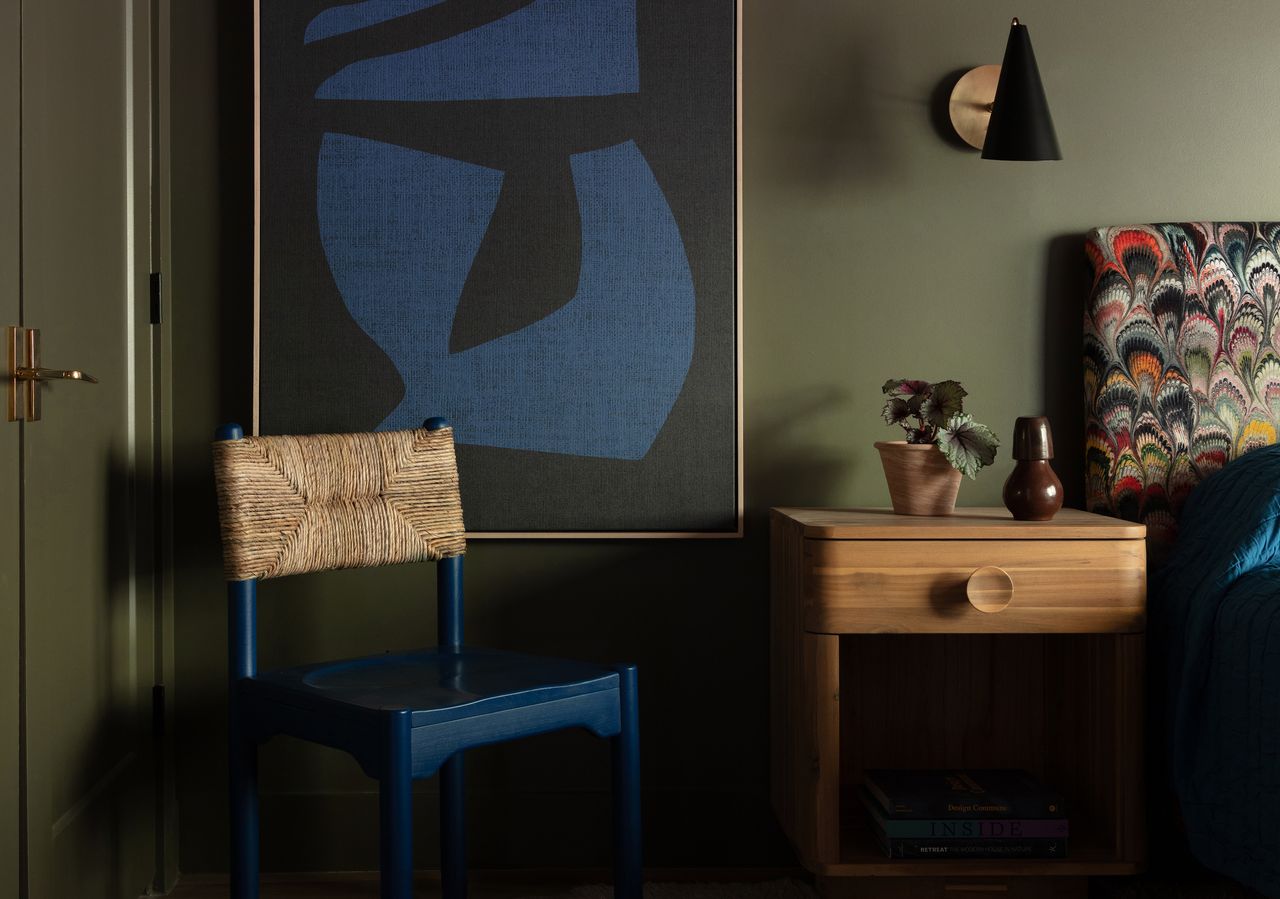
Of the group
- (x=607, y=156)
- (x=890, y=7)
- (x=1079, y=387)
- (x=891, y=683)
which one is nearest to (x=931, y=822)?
(x=891, y=683)

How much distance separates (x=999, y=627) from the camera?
1654 millimetres

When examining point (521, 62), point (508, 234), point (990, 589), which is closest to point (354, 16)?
point (521, 62)

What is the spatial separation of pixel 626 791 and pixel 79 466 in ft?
3.16

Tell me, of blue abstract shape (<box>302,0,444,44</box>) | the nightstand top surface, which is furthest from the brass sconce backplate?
blue abstract shape (<box>302,0,444,44</box>)

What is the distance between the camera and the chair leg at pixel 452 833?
71.9 inches

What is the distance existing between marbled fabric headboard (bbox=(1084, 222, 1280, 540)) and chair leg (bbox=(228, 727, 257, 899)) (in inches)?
58.1

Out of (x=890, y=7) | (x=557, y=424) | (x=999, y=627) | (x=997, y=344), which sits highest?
(x=890, y=7)

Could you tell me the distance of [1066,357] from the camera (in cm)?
203

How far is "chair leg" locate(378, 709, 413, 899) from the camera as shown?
1.35 meters

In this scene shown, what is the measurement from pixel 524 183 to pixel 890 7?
0.75 m

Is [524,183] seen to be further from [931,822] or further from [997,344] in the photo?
[931,822]

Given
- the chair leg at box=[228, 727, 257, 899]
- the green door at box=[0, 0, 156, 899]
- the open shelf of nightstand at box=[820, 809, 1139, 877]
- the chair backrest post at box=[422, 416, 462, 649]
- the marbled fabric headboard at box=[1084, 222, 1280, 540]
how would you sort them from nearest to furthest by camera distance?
the green door at box=[0, 0, 156, 899], the chair leg at box=[228, 727, 257, 899], the open shelf of nightstand at box=[820, 809, 1139, 877], the chair backrest post at box=[422, 416, 462, 649], the marbled fabric headboard at box=[1084, 222, 1280, 540]

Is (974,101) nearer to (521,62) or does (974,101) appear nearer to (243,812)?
(521,62)

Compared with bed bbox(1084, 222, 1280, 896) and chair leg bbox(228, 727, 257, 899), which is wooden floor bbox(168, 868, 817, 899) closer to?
chair leg bbox(228, 727, 257, 899)
